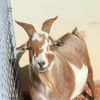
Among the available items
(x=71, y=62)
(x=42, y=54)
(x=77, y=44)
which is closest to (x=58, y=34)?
(x=77, y=44)

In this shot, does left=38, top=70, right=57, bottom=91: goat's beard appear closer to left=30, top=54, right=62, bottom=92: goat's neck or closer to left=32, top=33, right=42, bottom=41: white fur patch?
left=30, top=54, right=62, bottom=92: goat's neck

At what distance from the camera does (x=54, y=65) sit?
3367mm

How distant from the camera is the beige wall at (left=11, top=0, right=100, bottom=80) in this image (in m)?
4.45

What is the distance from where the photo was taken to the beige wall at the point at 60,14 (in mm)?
4453

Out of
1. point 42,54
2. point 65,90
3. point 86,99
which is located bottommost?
point 86,99

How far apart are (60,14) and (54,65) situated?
124 cm

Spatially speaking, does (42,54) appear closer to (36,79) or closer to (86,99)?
(36,79)

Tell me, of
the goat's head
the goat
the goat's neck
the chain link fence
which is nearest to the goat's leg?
the goat

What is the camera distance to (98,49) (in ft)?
15.3

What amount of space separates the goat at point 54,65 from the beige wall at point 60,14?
0.43 meters

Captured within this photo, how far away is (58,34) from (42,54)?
1428 mm

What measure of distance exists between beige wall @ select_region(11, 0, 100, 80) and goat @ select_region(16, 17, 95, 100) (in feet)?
1.40

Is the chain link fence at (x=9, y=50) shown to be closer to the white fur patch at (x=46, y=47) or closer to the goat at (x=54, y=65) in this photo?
the goat at (x=54, y=65)

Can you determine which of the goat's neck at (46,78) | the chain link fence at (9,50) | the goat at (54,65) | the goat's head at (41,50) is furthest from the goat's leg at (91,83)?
the goat's head at (41,50)
